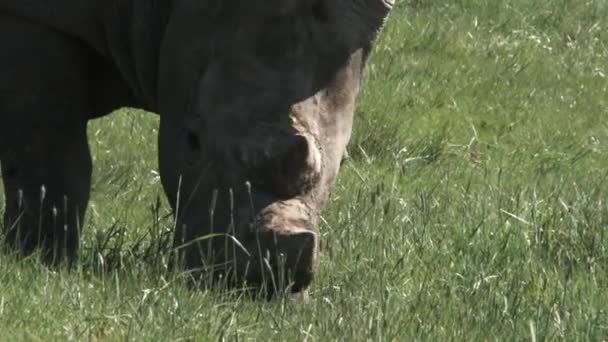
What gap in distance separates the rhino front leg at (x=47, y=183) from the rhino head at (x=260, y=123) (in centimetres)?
59

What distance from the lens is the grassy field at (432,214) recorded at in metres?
5.77

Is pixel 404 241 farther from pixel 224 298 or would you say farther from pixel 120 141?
pixel 120 141

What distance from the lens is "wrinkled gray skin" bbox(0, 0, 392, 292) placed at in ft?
20.5

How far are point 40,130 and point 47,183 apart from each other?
23 cm

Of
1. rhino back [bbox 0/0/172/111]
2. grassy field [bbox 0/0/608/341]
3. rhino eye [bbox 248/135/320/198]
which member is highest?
rhino back [bbox 0/0/172/111]

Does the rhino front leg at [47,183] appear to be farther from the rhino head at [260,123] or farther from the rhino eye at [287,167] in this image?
the rhino eye at [287,167]

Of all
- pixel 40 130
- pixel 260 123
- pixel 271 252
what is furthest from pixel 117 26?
pixel 271 252

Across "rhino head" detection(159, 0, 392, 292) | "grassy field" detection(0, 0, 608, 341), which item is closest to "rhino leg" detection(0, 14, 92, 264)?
"grassy field" detection(0, 0, 608, 341)

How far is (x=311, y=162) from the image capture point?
6258 mm

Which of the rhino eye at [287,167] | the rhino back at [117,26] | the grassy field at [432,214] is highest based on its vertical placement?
the rhino back at [117,26]

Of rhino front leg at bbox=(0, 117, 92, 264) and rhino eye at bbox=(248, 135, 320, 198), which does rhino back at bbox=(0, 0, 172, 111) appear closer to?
rhino front leg at bbox=(0, 117, 92, 264)

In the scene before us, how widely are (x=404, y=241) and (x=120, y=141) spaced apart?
3.02 m

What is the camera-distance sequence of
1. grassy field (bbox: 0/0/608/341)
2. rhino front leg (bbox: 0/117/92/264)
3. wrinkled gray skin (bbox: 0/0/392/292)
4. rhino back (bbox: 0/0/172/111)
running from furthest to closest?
rhino front leg (bbox: 0/117/92/264) < rhino back (bbox: 0/0/172/111) < wrinkled gray skin (bbox: 0/0/392/292) < grassy field (bbox: 0/0/608/341)

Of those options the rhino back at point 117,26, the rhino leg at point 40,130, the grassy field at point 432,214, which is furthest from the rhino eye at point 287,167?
the rhino leg at point 40,130
